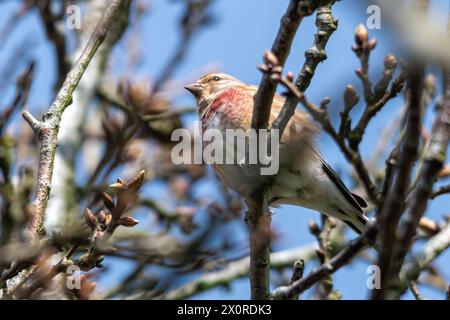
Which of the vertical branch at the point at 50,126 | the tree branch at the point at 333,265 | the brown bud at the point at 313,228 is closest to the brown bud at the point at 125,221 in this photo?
the vertical branch at the point at 50,126

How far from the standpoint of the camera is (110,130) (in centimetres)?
701

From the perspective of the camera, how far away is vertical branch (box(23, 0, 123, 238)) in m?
3.78

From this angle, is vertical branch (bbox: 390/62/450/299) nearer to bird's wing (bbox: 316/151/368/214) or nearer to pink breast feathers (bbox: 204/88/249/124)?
pink breast feathers (bbox: 204/88/249/124)

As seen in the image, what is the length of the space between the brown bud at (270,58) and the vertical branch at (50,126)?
1115mm

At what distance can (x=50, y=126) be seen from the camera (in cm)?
Result: 405

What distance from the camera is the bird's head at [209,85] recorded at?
6.82m

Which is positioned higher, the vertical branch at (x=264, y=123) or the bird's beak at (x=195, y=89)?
the bird's beak at (x=195, y=89)

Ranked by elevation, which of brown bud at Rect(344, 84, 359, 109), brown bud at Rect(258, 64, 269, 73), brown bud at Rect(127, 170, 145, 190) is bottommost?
brown bud at Rect(127, 170, 145, 190)

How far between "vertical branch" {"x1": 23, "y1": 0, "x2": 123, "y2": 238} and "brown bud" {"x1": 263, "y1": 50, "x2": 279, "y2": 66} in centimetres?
112

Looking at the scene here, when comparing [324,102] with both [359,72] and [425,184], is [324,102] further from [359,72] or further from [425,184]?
[425,184]

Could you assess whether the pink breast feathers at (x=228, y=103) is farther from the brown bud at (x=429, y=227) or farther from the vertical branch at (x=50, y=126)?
the brown bud at (x=429, y=227)

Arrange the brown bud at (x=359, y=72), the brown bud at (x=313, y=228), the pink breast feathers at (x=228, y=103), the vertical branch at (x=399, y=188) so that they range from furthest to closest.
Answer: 1. the brown bud at (x=313, y=228)
2. the pink breast feathers at (x=228, y=103)
3. the brown bud at (x=359, y=72)
4. the vertical branch at (x=399, y=188)

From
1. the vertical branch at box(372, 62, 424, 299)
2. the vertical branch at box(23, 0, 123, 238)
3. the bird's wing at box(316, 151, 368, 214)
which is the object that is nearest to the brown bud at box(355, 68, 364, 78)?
the vertical branch at box(372, 62, 424, 299)

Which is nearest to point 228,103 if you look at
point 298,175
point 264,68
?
point 298,175
